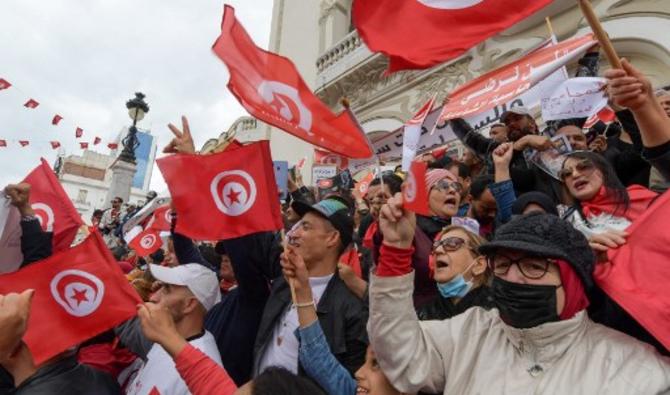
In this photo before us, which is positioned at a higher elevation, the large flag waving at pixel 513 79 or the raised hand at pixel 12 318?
the large flag waving at pixel 513 79

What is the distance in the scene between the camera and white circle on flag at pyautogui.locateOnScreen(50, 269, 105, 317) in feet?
8.32

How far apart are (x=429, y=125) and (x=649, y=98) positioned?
322 centimetres

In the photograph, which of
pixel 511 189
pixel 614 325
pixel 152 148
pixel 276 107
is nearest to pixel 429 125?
pixel 511 189

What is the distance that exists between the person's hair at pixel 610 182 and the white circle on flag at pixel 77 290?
98.7 inches

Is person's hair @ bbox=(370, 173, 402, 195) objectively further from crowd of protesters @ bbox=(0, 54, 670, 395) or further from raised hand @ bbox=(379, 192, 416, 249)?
raised hand @ bbox=(379, 192, 416, 249)

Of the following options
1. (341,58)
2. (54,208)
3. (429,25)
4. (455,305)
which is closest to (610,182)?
(455,305)

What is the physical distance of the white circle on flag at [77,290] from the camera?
99.9 inches

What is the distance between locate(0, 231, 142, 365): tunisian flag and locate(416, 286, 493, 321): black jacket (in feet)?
4.62

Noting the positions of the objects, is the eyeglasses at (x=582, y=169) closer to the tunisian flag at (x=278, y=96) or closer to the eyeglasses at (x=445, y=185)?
the eyeglasses at (x=445, y=185)

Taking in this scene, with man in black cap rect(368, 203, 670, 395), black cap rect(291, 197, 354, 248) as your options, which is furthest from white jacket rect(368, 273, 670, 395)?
black cap rect(291, 197, 354, 248)

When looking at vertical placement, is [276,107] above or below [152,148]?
below

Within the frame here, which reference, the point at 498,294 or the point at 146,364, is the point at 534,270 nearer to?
the point at 498,294

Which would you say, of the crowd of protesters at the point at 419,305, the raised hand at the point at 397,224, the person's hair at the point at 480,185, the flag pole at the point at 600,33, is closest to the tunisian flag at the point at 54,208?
the crowd of protesters at the point at 419,305

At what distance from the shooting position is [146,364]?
8.06 ft
